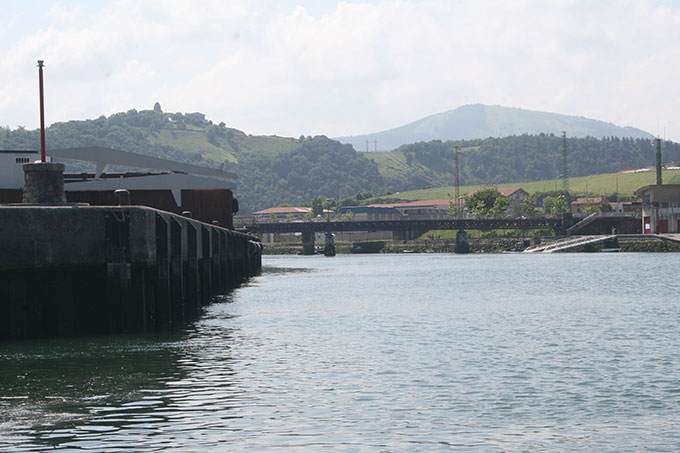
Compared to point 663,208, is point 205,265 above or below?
below

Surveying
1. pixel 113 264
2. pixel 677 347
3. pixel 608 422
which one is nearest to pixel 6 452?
pixel 608 422

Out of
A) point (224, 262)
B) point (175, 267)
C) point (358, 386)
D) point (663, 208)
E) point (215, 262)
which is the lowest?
point (358, 386)

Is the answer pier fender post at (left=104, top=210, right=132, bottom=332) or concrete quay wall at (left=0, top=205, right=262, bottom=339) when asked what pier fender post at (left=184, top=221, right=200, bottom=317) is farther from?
pier fender post at (left=104, top=210, right=132, bottom=332)

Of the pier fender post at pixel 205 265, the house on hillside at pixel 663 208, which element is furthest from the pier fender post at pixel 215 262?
the house on hillside at pixel 663 208

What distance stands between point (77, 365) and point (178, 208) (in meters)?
47.3

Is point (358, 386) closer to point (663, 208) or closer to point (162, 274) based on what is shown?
point (162, 274)

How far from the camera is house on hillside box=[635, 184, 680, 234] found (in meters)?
178

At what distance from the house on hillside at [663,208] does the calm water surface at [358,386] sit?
5421 inches

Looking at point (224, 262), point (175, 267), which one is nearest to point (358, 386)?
point (175, 267)

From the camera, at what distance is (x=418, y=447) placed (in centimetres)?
1892

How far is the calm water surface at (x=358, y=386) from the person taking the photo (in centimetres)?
1980

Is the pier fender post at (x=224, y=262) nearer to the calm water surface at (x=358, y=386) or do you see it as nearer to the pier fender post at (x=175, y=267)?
the calm water surface at (x=358, y=386)

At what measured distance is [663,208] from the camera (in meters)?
181

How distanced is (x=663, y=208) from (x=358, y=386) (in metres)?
168
